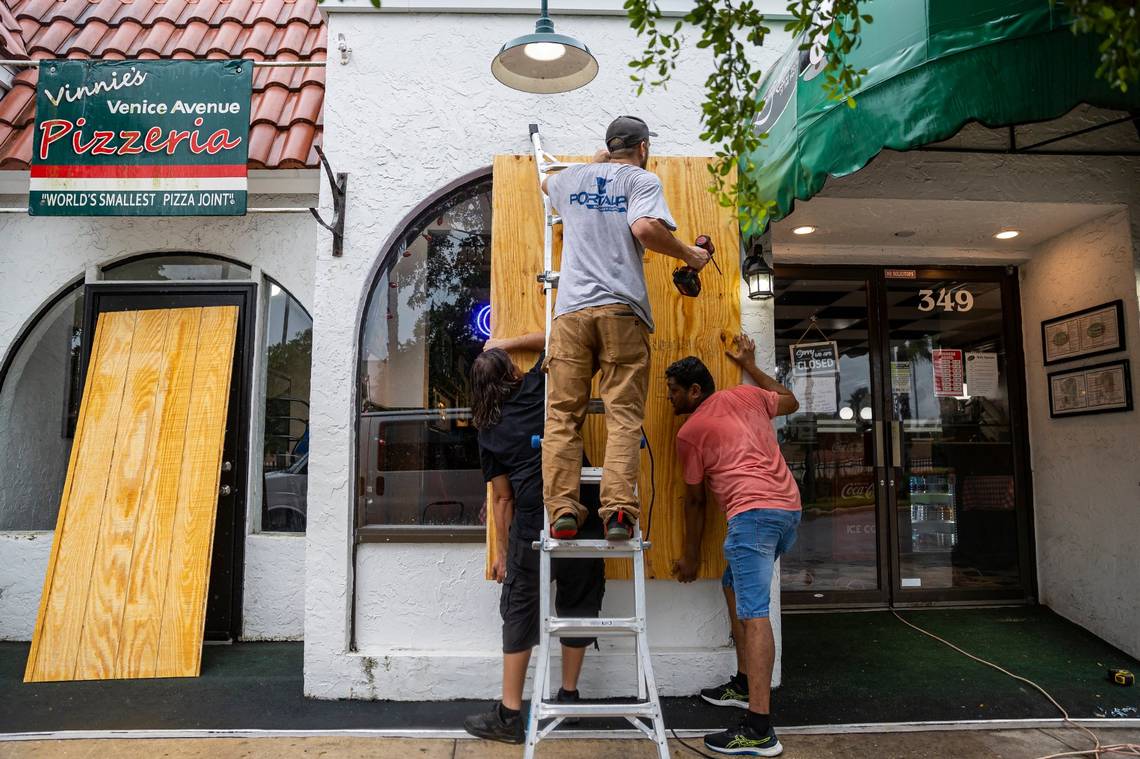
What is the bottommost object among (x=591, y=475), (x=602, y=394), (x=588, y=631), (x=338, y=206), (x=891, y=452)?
(x=588, y=631)

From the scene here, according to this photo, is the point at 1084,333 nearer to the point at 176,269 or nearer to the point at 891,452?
the point at 891,452

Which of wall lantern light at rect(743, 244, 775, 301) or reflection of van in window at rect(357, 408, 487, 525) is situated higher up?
wall lantern light at rect(743, 244, 775, 301)

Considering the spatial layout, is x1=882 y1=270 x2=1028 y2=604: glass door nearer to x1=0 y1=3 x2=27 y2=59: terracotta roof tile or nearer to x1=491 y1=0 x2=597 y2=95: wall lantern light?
x1=491 y1=0 x2=597 y2=95: wall lantern light

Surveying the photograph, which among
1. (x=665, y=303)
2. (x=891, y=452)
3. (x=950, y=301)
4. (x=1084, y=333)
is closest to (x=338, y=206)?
(x=665, y=303)

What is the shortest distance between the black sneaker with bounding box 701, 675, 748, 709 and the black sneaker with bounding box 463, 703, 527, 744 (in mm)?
1108

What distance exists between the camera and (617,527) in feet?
9.86

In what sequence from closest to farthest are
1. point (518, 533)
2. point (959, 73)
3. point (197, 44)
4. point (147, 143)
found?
point (959, 73)
point (518, 533)
point (147, 143)
point (197, 44)

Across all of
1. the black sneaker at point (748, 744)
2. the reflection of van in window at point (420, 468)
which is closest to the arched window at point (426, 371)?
the reflection of van in window at point (420, 468)

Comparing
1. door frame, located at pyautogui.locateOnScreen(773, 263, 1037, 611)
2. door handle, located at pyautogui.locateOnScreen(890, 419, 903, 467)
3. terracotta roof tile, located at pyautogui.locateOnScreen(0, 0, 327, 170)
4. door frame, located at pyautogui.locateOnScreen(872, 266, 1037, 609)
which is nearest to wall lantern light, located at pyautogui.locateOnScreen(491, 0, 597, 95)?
terracotta roof tile, located at pyautogui.locateOnScreen(0, 0, 327, 170)

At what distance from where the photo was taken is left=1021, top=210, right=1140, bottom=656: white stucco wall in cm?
→ 483

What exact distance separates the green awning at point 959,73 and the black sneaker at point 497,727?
283 cm

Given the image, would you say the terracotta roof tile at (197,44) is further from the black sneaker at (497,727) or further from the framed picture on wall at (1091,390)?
the framed picture on wall at (1091,390)

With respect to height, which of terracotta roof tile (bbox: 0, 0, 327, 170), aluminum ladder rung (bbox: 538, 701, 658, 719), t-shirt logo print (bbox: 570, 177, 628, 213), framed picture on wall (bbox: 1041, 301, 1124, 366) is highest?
terracotta roof tile (bbox: 0, 0, 327, 170)

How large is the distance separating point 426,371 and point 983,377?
4.52 m
